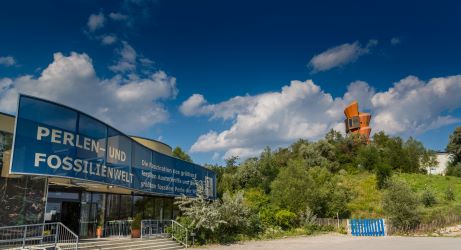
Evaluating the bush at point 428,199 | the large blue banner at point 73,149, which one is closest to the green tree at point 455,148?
the bush at point 428,199

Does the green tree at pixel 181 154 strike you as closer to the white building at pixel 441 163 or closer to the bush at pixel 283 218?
the bush at pixel 283 218

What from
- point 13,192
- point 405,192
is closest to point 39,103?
point 13,192

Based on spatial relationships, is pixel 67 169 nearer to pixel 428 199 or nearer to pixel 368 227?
pixel 368 227

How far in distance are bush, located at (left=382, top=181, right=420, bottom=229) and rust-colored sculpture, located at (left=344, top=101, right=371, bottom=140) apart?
148 ft

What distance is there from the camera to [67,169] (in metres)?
13.4

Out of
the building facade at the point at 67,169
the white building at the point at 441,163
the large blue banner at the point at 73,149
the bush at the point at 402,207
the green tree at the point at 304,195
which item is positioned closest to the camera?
the large blue banner at the point at 73,149

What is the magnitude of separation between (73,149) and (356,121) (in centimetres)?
6635

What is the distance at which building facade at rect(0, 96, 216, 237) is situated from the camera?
12.3m

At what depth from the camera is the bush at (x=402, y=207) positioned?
26562 mm

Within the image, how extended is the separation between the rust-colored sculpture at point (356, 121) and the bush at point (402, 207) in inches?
1776

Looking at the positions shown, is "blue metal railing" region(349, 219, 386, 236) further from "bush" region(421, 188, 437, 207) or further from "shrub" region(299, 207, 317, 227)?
"bush" region(421, 188, 437, 207)

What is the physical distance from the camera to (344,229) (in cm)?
2966

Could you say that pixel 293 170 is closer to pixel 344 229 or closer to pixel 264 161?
pixel 344 229

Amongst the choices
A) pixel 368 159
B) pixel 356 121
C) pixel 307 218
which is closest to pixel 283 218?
pixel 307 218
